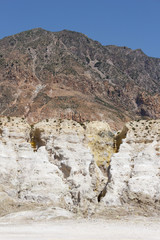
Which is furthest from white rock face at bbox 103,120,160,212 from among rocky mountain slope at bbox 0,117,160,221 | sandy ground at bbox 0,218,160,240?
sandy ground at bbox 0,218,160,240

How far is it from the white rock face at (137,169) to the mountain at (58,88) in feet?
307

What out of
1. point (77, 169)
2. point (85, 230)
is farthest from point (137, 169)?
point (85, 230)

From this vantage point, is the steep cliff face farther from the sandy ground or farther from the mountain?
the mountain

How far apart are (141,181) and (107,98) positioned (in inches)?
5504

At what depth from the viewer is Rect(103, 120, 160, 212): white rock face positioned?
78.5ft

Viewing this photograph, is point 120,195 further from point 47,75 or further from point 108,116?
point 47,75

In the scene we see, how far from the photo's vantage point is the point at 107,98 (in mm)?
163500

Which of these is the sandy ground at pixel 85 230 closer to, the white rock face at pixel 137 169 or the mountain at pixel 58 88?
the white rock face at pixel 137 169

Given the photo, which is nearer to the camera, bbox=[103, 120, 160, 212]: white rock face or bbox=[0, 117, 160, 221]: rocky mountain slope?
bbox=[0, 117, 160, 221]: rocky mountain slope

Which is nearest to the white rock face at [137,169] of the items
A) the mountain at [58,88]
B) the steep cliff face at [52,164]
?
the steep cliff face at [52,164]

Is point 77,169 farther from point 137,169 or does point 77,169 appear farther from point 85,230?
point 85,230

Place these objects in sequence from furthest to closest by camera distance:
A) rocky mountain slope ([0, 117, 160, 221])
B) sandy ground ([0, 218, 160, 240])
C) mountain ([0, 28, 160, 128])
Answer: mountain ([0, 28, 160, 128]) → rocky mountain slope ([0, 117, 160, 221]) → sandy ground ([0, 218, 160, 240])

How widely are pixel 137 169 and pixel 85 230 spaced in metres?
8.32

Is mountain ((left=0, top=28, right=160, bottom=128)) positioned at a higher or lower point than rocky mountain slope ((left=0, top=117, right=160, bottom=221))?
higher
